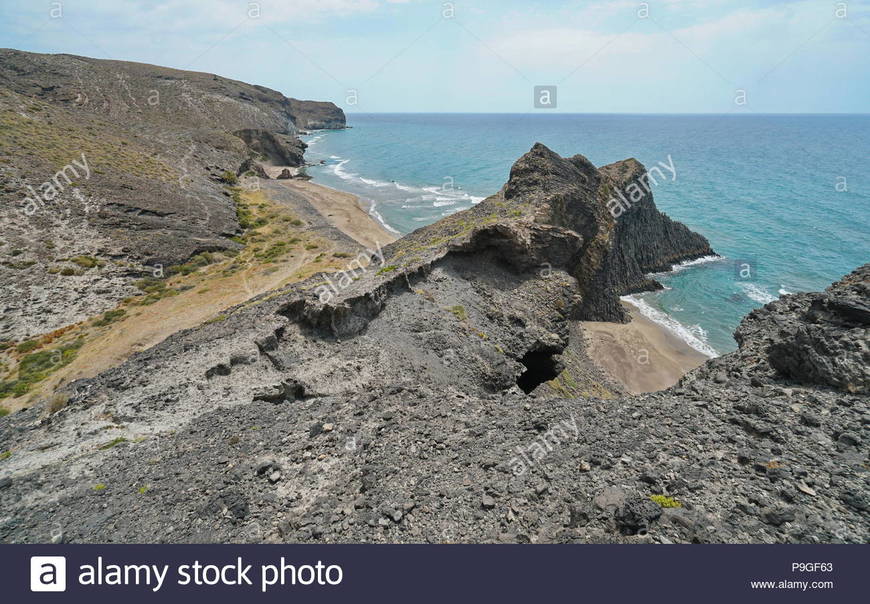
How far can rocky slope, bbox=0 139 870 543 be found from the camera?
8.92m

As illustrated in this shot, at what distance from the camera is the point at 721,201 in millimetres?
84562

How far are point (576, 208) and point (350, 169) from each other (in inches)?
4228

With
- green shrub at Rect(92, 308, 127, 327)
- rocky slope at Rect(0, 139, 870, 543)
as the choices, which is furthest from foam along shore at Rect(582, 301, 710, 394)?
green shrub at Rect(92, 308, 127, 327)

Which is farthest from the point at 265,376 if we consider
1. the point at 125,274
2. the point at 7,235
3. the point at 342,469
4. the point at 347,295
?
the point at 7,235

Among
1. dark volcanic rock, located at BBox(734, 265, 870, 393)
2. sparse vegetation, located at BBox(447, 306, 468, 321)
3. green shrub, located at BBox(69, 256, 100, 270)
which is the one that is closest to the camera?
dark volcanic rock, located at BBox(734, 265, 870, 393)

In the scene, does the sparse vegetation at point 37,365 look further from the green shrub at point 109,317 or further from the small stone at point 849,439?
the small stone at point 849,439

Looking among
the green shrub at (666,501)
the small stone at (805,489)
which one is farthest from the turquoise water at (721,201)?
the green shrub at (666,501)

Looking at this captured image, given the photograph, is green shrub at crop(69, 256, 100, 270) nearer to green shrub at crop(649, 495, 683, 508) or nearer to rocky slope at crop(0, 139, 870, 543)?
rocky slope at crop(0, 139, 870, 543)

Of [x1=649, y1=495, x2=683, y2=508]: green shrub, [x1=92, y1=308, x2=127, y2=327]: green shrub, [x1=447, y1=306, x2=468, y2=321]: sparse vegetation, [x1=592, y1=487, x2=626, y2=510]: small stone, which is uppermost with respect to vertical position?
[x1=447, y1=306, x2=468, y2=321]: sparse vegetation

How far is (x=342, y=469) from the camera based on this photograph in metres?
11.3
